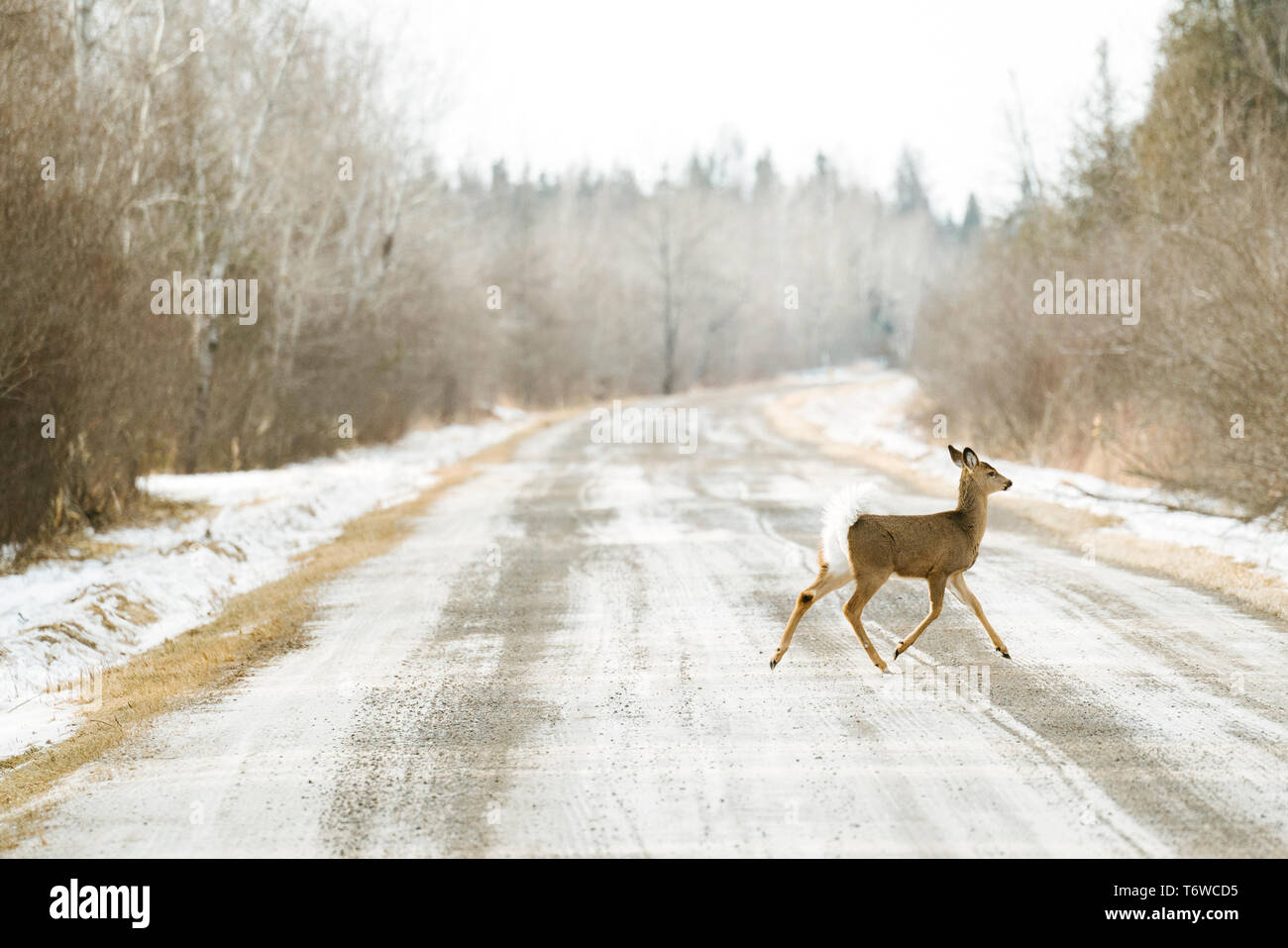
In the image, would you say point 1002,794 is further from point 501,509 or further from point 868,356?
point 868,356

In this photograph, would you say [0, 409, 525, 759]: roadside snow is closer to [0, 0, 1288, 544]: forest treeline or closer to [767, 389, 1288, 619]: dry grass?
[0, 0, 1288, 544]: forest treeline

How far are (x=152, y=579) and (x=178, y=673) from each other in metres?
2.81

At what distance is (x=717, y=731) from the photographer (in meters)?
5.99

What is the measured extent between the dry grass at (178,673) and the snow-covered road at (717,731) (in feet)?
0.55

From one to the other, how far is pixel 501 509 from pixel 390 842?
11.8 m

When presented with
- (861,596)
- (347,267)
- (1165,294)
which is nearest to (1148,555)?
(1165,294)

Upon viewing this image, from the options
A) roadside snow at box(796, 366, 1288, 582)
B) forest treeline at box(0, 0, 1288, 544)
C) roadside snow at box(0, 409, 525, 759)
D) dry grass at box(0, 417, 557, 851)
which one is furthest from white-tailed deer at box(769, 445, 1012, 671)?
forest treeline at box(0, 0, 1288, 544)

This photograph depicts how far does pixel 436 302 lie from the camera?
32.1 metres

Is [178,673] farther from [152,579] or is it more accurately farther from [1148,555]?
[1148,555]

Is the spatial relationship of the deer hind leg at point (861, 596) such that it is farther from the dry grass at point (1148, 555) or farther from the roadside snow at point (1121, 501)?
the roadside snow at point (1121, 501)

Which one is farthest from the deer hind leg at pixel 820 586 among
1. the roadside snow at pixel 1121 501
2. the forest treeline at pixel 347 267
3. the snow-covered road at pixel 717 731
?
the forest treeline at pixel 347 267

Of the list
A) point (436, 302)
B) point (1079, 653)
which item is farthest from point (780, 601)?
point (436, 302)

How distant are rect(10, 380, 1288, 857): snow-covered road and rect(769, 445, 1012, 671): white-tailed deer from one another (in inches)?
25.5
